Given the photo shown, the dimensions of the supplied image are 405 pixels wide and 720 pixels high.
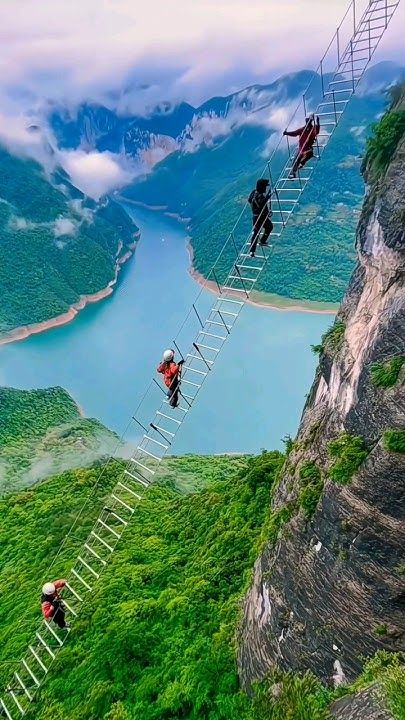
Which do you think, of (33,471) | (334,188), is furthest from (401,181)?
(334,188)

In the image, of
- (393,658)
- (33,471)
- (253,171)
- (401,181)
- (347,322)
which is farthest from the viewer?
(253,171)

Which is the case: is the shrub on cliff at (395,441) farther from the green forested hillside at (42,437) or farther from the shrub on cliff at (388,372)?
the green forested hillside at (42,437)

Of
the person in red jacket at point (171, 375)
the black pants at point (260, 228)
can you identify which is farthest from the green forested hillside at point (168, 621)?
the black pants at point (260, 228)

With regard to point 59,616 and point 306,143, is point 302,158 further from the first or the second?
point 59,616

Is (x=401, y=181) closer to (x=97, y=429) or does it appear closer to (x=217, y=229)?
(x=97, y=429)

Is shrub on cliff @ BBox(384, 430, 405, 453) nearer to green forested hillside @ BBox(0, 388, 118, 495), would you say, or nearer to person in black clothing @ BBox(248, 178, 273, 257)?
person in black clothing @ BBox(248, 178, 273, 257)
